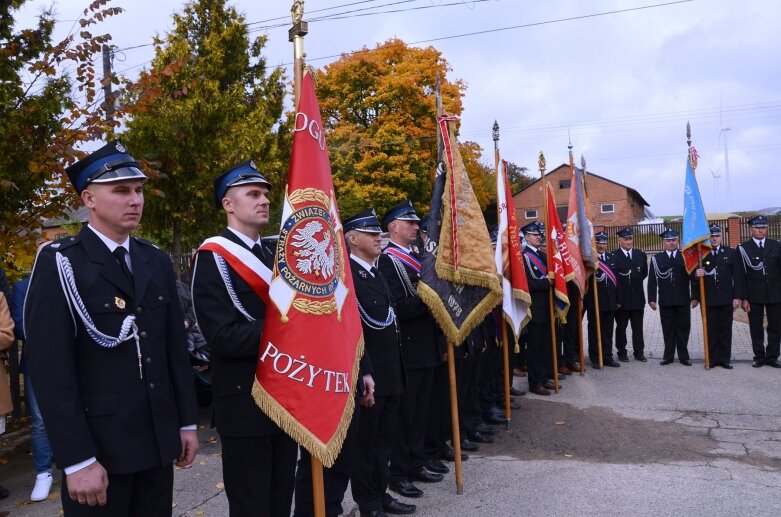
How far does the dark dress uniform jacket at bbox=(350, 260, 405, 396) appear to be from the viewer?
422 centimetres

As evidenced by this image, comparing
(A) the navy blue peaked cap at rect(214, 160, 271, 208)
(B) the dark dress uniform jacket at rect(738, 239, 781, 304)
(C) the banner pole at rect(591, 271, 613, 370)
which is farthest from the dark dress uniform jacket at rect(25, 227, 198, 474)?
(B) the dark dress uniform jacket at rect(738, 239, 781, 304)

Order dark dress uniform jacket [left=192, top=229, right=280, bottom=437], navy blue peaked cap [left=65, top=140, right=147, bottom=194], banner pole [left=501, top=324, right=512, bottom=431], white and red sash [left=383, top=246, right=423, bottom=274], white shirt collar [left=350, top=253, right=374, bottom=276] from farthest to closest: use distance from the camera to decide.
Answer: banner pole [left=501, top=324, right=512, bottom=431] → white and red sash [left=383, top=246, right=423, bottom=274] → white shirt collar [left=350, top=253, right=374, bottom=276] → dark dress uniform jacket [left=192, top=229, right=280, bottom=437] → navy blue peaked cap [left=65, top=140, right=147, bottom=194]

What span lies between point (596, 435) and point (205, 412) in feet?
14.5

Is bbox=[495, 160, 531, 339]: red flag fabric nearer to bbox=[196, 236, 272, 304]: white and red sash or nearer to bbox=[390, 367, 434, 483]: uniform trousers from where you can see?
bbox=[390, 367, 434, 483]: uniform trousers

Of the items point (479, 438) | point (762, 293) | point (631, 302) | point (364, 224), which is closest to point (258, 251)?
point (364, 224)

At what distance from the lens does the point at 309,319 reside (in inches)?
117

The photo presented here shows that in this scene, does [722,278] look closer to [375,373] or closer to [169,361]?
[375,373]

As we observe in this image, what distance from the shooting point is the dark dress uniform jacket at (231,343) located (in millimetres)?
2855

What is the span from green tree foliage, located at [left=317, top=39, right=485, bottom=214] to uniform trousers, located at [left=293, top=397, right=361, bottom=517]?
81.2 feet

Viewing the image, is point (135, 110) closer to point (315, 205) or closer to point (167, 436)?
point (315, 205)

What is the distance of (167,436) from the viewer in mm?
2598

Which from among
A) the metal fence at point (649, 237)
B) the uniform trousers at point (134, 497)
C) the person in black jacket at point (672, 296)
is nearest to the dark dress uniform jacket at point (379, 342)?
the uniform trousers at point (134, 497)

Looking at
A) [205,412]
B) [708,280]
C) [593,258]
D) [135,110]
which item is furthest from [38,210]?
[708,280]

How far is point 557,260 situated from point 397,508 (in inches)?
191
